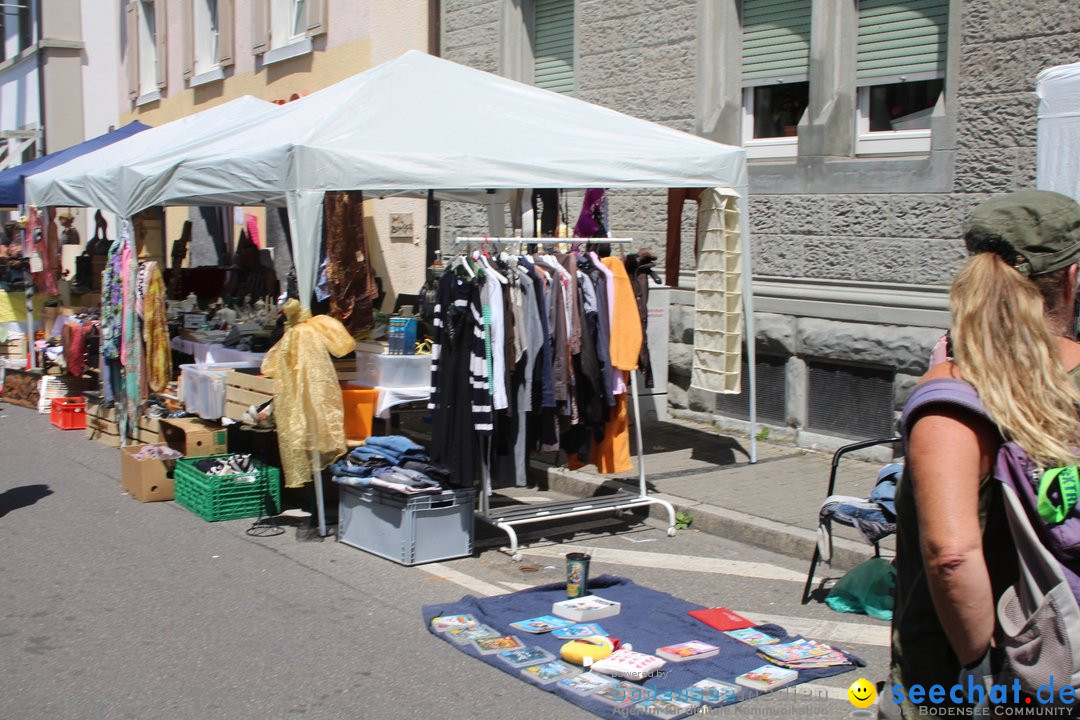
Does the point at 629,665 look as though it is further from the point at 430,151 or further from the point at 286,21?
the point at 286,21

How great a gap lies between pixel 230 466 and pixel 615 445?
9.58ft

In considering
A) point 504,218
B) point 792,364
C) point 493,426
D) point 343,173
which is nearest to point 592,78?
point 504,218

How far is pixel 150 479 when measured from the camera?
855 centimetres

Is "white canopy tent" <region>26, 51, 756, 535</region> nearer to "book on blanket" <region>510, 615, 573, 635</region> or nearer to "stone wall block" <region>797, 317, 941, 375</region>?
"stone wall block" <region>797, 317, 941, 375</region>

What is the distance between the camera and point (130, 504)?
8523mm

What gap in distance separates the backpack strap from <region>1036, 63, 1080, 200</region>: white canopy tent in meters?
4.41

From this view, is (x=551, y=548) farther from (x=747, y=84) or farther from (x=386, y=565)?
(x=747, y=84)

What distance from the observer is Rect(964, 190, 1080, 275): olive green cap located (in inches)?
89.4

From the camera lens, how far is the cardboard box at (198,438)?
28.3ft

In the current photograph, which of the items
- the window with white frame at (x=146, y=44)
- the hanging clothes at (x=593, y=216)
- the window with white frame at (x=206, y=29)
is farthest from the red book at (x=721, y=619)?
the window with white frame at (x=146, y=44)

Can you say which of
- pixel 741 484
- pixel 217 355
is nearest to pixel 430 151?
pixel 741 484

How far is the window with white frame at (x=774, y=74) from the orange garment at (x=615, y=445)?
13.3 ft

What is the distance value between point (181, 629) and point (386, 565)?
1523mm

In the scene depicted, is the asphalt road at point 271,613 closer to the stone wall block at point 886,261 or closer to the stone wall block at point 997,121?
the stone wall block at point 886,261
